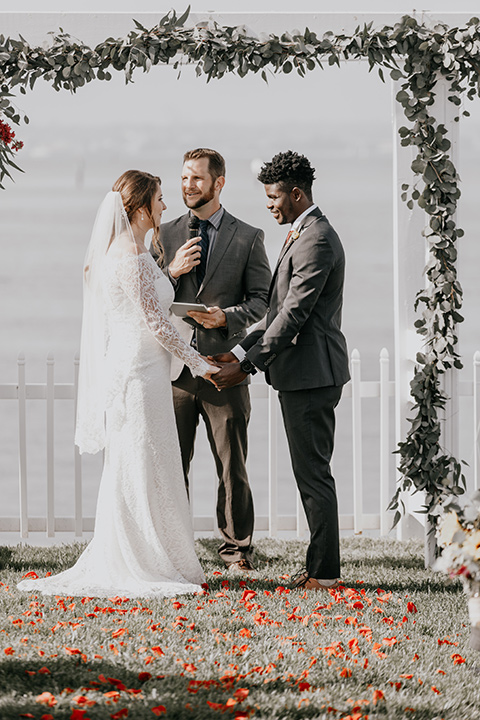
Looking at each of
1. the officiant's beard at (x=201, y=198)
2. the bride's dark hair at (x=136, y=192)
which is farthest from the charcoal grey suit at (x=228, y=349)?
the bride's dark hair at (x=136, y=192)

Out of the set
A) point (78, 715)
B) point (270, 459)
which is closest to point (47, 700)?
point (78, 715)

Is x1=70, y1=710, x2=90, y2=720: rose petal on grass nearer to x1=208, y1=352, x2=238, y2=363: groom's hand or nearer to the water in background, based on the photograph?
x1=208, y1=352, x2=238, y2=363: groom's hand

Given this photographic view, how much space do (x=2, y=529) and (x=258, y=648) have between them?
297 cm

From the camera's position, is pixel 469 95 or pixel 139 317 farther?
pixel 469 95

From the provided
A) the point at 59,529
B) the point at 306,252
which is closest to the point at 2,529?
the point at 59,529

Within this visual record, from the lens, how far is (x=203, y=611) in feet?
13.5

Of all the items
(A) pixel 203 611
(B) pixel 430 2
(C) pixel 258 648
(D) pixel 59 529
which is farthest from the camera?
(D) pixel 59 529

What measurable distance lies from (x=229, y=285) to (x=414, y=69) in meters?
1.50

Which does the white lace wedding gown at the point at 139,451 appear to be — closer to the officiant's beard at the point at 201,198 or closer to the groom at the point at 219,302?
the groom at the point at 219,302

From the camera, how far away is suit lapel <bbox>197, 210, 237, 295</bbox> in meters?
5.12

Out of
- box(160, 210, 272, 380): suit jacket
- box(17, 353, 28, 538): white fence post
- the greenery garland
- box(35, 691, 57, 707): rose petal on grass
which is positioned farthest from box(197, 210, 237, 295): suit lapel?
→ box(35, 691, 57, 707): rose petal on grass

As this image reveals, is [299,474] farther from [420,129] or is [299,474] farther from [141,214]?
[420,129]

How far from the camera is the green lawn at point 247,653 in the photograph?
118 inches

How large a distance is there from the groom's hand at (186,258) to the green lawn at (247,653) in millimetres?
1681
